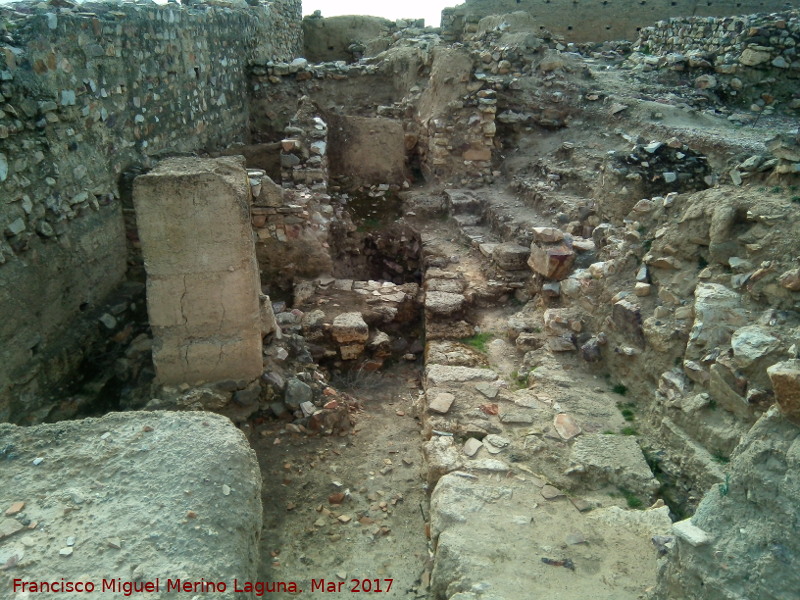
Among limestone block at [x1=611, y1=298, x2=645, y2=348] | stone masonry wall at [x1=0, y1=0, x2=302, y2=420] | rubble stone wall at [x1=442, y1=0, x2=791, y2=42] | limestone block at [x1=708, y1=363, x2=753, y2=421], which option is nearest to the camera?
limestone block at [x1=708, y1=363, x2=753, y2=421]

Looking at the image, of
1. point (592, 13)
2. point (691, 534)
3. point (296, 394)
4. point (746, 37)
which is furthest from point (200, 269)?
point (592, 13)

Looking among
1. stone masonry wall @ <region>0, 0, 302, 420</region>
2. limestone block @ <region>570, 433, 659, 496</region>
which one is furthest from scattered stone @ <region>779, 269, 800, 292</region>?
stone masonry wall @ <region>0, 0, 302, 420</region>

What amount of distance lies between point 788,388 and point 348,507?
104 inches

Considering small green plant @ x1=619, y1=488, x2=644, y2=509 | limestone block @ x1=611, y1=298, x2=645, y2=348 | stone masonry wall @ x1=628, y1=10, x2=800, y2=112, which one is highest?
stone masonry wall @ x1=628, y1=10, x2=800, y2=112

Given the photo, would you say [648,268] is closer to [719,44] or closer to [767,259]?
[767,259]

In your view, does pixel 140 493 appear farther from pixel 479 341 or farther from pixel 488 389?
pixel 479 341

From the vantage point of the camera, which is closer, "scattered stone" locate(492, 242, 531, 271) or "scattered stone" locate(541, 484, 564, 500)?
"scattered stone" locate(541, 484, 564, 500)

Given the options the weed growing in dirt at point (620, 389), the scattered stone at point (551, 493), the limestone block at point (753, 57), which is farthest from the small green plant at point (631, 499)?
the limestone block at point (753, 57)

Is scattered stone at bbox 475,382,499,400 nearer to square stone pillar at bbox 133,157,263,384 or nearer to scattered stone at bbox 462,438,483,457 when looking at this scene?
scattered stone at bbox 462,438,483,457

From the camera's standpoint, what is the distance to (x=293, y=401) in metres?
4.60

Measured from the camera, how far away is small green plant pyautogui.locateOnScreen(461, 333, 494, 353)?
18.0ft

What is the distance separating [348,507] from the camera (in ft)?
12.9

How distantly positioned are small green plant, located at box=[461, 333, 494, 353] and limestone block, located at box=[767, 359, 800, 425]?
3.18 meters

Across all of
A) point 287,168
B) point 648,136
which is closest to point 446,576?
point 287,168
